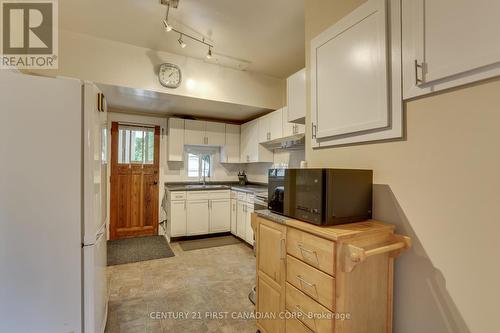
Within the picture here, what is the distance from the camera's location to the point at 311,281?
4.03ft

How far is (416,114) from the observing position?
48.5 inches

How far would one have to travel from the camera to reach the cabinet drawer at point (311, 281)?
3.69 ft

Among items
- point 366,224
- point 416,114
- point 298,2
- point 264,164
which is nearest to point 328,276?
point 366,224

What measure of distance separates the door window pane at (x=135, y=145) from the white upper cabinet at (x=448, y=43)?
4.21 metres

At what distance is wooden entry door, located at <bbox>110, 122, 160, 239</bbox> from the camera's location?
166 inches

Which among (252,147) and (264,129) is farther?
(252,147)

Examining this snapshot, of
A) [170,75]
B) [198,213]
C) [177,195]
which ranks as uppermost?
[170,75]

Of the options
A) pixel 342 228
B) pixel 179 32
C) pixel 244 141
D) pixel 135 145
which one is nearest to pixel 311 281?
pixel 342 228

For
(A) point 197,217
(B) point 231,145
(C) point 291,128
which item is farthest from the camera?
(B) point 231,145

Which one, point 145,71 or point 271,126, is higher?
point 145,71

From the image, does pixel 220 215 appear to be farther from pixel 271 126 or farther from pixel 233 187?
pixel 271 126

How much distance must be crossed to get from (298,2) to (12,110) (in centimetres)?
229

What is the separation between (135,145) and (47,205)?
3282 millimetres

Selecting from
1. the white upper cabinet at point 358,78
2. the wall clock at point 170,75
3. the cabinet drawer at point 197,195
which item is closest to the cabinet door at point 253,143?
the cabinet drawer at point 197,195
